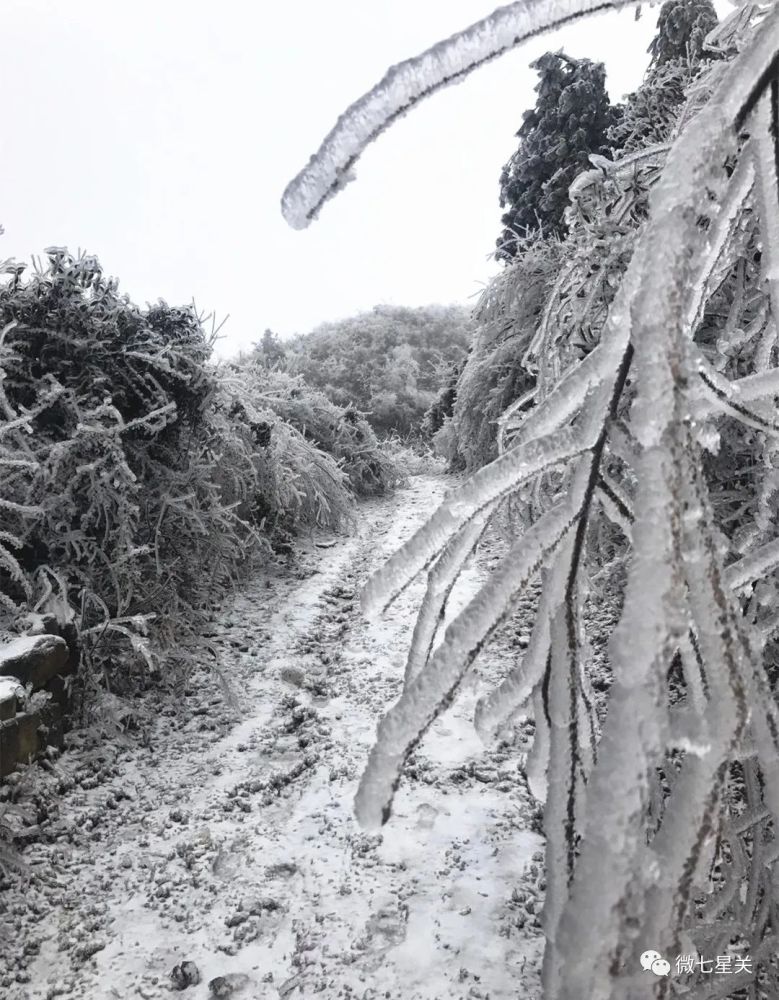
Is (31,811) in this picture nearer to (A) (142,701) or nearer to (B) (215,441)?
(A) (142,701)

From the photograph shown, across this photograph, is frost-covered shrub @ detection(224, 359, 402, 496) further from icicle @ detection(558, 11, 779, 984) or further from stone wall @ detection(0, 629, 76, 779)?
icicle @ detection(558, 11, 779, 984)

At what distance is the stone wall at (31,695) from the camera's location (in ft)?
9.09

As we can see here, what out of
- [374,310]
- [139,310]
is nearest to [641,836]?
[139,310]

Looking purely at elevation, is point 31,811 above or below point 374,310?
below

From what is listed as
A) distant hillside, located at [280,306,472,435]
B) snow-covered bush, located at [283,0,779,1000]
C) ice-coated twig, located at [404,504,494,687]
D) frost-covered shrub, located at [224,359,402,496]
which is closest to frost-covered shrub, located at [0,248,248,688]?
ice-coated twig, located at [404,504,494,687]

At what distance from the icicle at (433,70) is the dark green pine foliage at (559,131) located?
31.1 ft

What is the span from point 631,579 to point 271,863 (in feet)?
9.30

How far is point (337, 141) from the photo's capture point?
0.63m

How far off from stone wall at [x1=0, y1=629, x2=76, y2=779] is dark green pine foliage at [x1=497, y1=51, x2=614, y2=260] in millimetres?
8288

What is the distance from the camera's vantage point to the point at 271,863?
275 cm

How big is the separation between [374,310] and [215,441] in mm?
15787

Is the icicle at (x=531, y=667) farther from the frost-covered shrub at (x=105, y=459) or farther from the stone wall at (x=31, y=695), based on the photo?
the frost-covered shrub at (x=105, y=459)

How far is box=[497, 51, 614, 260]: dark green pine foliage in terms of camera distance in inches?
377

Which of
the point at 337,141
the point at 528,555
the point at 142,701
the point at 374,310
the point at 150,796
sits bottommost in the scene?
the point at 150,796
